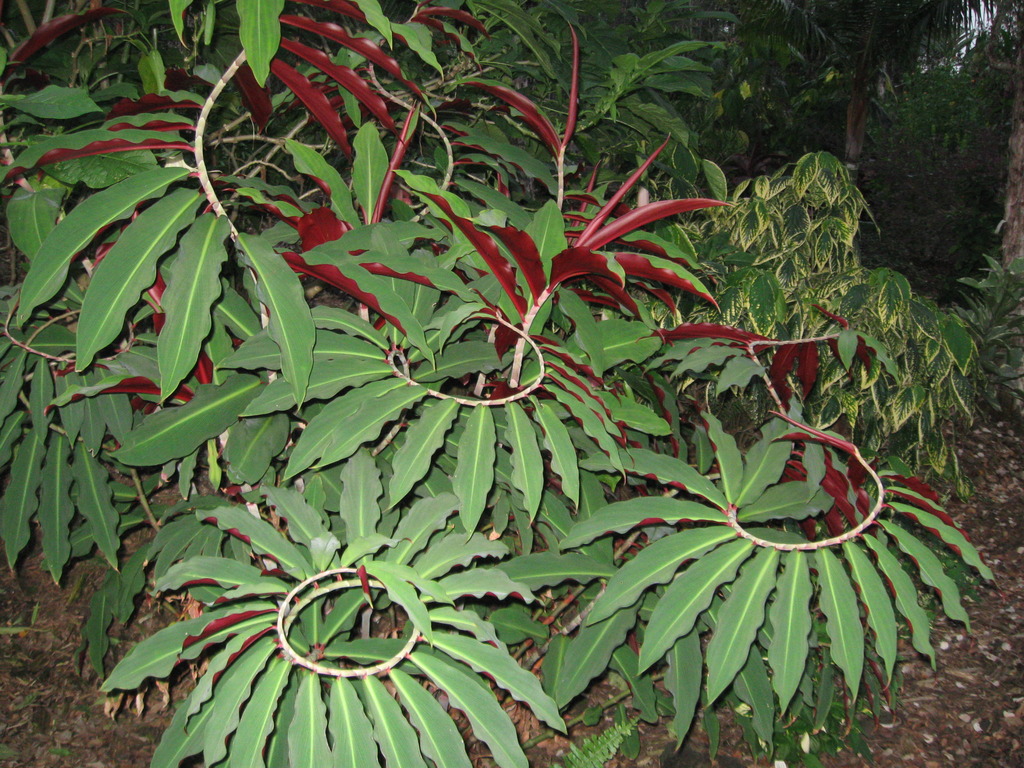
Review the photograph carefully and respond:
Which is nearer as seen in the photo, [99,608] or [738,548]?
[738,548]

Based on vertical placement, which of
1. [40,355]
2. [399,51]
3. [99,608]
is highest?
[399,51]

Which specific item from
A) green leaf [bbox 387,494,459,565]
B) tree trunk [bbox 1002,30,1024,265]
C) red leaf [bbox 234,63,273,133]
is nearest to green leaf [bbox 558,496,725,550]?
green leaf [bbox 387,494,459,565]

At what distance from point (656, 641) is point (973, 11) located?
8.17 metres

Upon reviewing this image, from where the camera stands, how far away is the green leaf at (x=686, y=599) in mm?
1112

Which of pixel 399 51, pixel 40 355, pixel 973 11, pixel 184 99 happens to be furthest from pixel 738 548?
pixel 973 11

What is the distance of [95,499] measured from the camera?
1.60 meters

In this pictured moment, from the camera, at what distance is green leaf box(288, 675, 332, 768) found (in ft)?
3.08

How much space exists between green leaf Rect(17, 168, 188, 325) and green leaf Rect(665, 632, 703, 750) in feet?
3.98

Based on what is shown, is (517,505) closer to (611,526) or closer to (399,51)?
(611,526)

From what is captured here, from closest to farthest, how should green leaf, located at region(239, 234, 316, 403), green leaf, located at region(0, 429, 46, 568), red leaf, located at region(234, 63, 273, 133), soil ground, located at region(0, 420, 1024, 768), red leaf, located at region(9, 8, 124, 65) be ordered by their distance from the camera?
green leaf, located at region(239, 234, 316, 403) < red leaf, located at region(234, 63, 273, 133) < red leaf, located at region(9, 8, 124, 65) < green leaf, located at region(0, 429, 46, 568) < soil ground, located at region(0, 420, 1024, 768)

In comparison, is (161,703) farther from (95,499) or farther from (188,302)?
(188,302)

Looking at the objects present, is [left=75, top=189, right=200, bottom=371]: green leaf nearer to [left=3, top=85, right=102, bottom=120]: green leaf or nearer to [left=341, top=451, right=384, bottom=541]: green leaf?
[left=3, top=85, right=102, bottom=120]: green leaf

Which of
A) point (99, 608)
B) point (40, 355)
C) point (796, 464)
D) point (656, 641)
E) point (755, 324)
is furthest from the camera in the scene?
point (755, 324)

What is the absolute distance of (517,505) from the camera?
4.75 feet
